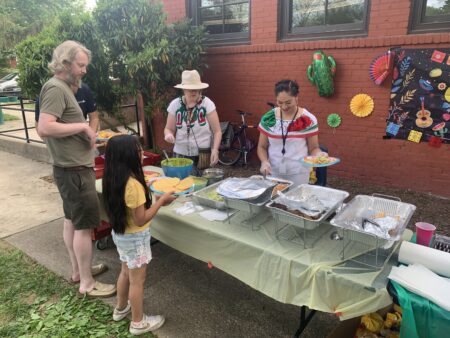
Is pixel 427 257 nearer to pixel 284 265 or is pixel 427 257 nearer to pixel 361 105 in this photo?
pixel 284 265

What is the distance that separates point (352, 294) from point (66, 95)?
211 cm

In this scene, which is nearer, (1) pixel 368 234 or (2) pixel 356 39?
(1) pixel 368 234

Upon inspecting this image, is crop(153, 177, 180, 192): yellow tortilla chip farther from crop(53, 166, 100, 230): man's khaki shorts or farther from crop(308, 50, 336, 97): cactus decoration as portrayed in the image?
crop(308, 50, 336, 97): cactus decoration

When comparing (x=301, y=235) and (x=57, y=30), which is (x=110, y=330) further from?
(x=57, y=30)

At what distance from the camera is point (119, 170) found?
2039 mm

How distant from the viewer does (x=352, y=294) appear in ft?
5.26

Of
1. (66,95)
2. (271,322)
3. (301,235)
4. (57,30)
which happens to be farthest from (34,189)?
(301,235)

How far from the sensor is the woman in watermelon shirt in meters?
2.70

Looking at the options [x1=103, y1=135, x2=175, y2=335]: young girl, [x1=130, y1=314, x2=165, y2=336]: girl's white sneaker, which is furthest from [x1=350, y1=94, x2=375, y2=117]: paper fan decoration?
[x1=130, y1=314, x2=165, y2=336]: girl's white sneaker

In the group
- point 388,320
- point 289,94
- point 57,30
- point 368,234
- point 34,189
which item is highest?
point 57,30

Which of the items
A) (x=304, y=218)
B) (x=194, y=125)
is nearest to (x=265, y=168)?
(x=194, y=125)

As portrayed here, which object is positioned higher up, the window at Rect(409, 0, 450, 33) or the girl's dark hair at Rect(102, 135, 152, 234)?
the window at Rect(409, 0, 450, 33)

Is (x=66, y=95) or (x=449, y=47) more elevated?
(x=449, y=47)

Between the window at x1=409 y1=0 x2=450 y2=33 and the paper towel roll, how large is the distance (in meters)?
3.61
